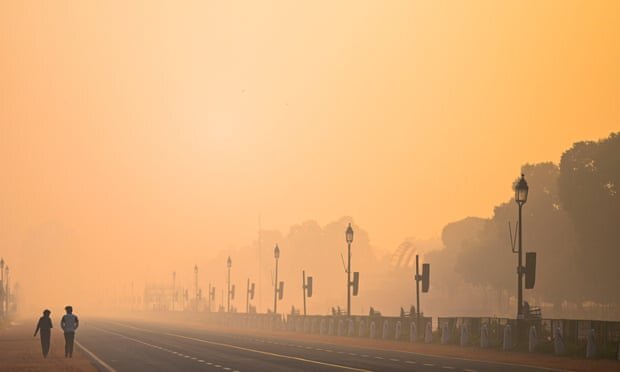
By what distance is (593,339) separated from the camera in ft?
140

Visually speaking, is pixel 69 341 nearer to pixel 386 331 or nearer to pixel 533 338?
pixel 533 338

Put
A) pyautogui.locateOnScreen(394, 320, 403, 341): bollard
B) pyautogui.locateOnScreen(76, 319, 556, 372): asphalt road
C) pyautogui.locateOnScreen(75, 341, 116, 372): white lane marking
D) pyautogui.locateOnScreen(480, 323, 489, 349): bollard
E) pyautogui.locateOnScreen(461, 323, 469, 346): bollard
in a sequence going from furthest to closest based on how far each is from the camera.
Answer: pyautogui.locateOnScreen(394, 320, 403, 341): bollard, pyautogui.locateOnScreen(461, 323, 469, 346): bollard, pyautogui.locateOnScreen(480, 323, 489, 349): bollard, pyautogui.locateOnScreen(75, 341, 116, 372): white lane marking, pyautogui.locateOnScreen(76, 319, 556, 372): asphalt road

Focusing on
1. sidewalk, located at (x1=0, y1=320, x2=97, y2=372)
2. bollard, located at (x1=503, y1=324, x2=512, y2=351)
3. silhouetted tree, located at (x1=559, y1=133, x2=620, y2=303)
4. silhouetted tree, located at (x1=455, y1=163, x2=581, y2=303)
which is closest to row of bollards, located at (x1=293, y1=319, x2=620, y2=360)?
bollard, located at (x1=503, y1=324, x2=512, y2=351)

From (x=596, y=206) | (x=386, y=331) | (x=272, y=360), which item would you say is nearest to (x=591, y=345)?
(x=272, y=360)

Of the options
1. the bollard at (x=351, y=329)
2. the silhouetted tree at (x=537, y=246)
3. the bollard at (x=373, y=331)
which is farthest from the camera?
the silhouetted tree at (x=537, y=246)

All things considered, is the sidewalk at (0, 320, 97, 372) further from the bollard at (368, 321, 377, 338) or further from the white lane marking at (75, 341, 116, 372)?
the bollard at (368, 321, 377, 338)

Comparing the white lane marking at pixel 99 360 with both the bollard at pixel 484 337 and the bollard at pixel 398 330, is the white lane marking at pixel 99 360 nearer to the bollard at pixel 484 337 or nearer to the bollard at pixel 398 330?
the bollard at pixel 484 337

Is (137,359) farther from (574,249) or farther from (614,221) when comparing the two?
(574,249)

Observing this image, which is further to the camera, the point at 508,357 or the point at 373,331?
the point at 373,331

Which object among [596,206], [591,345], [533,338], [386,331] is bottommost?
[386,331]

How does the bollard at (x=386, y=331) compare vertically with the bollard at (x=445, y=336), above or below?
below

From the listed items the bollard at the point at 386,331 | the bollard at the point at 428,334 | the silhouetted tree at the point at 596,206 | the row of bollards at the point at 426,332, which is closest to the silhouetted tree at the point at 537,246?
the silhouetted tree at the point at 596,206

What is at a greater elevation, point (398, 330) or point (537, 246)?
point (537, 246)

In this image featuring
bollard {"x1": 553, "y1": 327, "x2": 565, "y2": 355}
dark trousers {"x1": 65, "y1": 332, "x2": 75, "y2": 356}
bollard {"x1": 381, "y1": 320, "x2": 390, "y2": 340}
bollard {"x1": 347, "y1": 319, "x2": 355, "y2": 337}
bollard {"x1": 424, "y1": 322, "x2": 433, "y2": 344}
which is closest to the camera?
bollard {"x1": 553, "y1": 327, "x2": 565, "y2": 355}
